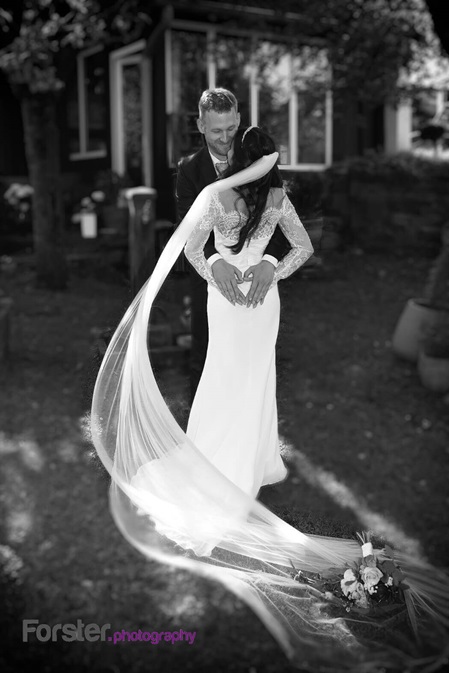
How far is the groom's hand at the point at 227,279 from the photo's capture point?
115 cm

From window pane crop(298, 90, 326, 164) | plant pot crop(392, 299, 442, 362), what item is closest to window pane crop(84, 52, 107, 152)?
window pane crop(298, 90, 326, 164)

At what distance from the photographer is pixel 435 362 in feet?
29.8

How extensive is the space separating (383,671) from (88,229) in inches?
521

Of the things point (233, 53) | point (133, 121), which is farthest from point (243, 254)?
point (133, 121)

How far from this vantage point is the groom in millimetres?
1162

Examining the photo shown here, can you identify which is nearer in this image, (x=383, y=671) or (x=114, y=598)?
(x=383, y=671)

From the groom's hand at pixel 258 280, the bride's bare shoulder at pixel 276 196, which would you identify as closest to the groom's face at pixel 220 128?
the bride's bare shoulder at pixel 276 196

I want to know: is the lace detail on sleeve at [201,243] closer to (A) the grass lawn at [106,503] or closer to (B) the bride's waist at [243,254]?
(B) the bride's waist at [243,254]

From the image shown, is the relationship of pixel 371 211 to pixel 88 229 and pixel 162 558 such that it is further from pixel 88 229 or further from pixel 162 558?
pixel 162 558

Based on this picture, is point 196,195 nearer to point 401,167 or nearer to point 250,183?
point 250,183

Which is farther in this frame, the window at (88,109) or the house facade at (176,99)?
the window at (88,109)

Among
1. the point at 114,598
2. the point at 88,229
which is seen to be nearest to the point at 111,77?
the point at 88,229

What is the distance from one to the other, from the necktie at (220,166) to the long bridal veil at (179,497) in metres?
0.06

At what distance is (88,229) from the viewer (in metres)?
14.3
